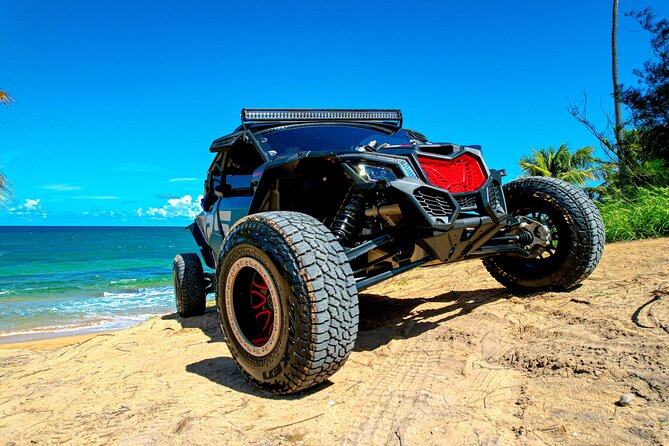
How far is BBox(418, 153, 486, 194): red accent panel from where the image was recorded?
353 centimetres

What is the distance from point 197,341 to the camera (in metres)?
5.14

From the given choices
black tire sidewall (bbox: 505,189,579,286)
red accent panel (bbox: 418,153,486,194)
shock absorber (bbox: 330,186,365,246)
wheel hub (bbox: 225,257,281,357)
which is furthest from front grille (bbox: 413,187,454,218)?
black tire sidewall (bbox: 505,189,579,286)

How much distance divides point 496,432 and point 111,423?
211 centimetres

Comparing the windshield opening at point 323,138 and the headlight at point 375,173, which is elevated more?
the windshield opening at point 323,138

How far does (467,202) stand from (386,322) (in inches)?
59.9

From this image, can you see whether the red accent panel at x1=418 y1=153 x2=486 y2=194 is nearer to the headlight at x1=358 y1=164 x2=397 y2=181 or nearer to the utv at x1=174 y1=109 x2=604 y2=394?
the utv at x1=174 y1=109 x2=604 y2=394

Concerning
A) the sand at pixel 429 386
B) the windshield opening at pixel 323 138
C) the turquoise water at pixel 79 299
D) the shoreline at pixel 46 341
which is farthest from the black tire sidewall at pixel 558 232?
the turquoise water at pixel 79 299

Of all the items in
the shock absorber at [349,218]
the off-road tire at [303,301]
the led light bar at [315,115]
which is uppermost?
the led light bar at [315,115]

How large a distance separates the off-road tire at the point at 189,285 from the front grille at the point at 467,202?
430 cm

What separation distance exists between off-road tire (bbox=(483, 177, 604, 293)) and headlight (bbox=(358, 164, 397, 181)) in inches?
73.8

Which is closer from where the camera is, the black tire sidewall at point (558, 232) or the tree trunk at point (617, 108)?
the black tire sidewall at point (558, 232)

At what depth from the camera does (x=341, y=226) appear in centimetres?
341

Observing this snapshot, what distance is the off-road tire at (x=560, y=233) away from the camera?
4.25m

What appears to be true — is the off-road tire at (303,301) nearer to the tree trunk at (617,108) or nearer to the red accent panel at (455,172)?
the red accent panel at (455,172)
